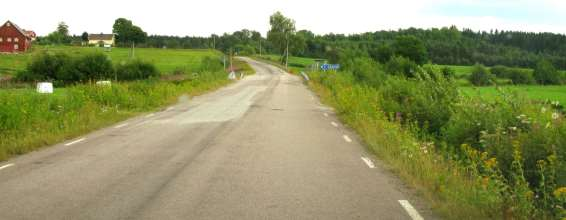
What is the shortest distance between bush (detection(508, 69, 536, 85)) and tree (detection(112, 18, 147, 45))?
88.4 m

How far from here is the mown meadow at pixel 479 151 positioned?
6.88 metres

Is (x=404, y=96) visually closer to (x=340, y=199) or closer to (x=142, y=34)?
(x=340, y=199)

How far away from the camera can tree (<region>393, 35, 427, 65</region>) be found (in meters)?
110

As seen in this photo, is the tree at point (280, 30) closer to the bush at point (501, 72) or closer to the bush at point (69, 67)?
the bush at point (501, 72)

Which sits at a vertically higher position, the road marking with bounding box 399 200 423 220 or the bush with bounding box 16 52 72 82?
the road marking with bounding box 399 200 423 220

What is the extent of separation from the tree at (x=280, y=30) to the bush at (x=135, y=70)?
5262 centimetres

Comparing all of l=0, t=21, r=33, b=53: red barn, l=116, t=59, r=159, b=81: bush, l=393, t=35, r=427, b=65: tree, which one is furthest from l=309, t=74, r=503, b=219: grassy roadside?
l=0, t=21, r=33, b=53: red barn

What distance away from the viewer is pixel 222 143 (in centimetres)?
1401

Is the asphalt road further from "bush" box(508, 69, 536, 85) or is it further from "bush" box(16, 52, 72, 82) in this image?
"bush" box(508, 69, 536, 85)

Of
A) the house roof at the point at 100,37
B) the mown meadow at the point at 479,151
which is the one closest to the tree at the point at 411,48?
the mown meadow at the point at 479,151

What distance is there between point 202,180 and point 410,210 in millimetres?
3164

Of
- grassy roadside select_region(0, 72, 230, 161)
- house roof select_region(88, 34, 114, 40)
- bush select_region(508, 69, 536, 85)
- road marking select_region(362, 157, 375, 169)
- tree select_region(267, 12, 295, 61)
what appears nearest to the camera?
road marking select_region(362, 157, 375, 169)

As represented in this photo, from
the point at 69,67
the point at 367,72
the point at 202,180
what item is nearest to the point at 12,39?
the point at 69,67

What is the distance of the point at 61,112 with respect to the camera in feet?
59.3
